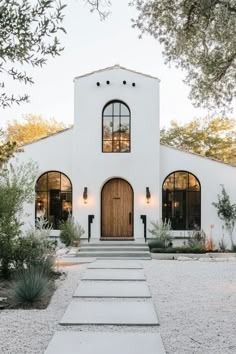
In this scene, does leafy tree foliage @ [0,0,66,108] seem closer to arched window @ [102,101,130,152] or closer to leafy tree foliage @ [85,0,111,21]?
leafy tree foliage @ [85,0,111,21]

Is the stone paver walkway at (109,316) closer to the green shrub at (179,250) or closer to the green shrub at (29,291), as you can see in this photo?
the green shrub at (29,291)

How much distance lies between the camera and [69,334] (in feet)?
20.5

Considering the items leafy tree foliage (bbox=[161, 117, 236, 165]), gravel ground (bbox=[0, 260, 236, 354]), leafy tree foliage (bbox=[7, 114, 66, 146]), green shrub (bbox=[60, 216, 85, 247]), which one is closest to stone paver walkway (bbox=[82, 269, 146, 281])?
gravel ground (bbox=[0, 260, 236, 354])

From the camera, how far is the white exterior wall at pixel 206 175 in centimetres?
1867

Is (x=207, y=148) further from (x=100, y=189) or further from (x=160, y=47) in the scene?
(x=160, y=47)

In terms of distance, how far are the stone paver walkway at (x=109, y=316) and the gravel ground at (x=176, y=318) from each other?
6.3 inches

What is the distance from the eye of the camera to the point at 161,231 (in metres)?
17.5

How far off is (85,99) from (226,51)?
7.96m

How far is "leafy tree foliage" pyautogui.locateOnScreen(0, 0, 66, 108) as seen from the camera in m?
3.95

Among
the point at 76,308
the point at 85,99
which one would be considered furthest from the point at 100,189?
the point at 76,308

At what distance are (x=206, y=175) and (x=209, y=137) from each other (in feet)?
40.5

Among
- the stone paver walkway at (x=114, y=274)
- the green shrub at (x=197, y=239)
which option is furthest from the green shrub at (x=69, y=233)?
the stone paver walkway at (x=114, y=274)

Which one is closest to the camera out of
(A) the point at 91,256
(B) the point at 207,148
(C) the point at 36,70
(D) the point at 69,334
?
(C) the point at 36,70

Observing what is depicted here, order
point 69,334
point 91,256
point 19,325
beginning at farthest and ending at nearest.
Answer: point 91,256, point 19,325, point 69,334
